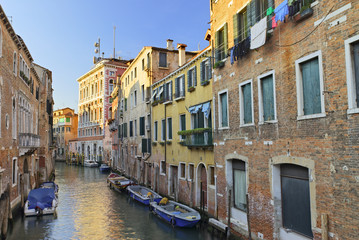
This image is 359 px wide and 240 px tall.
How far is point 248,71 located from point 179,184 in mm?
9298

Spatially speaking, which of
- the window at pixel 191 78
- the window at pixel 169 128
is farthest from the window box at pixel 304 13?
the window at pixel 169 128

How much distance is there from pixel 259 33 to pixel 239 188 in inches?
218

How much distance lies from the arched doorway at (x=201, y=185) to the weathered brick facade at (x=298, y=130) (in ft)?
9.89

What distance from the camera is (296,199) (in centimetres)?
845

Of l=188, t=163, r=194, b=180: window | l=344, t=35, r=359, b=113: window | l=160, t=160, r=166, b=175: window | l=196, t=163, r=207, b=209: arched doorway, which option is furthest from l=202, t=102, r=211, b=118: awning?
l=344, t=35, r=359, b=113: window

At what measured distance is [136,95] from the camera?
2800cm

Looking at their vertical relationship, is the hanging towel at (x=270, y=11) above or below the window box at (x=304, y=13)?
above

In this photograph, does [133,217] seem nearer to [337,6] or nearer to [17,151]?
[17,151]

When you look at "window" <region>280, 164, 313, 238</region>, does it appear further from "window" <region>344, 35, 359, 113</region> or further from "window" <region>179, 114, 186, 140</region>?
"window" <region>179, 114, 186, 140</region>

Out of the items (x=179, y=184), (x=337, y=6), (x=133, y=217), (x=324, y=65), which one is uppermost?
(x=337, y=6)

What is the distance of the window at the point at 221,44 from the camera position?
39.7ft

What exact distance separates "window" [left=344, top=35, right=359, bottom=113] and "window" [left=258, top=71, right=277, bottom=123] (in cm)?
264

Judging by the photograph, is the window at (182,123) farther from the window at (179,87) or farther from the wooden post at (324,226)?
the wooden post at (324,226)

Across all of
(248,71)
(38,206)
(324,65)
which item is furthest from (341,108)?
(38,206)
